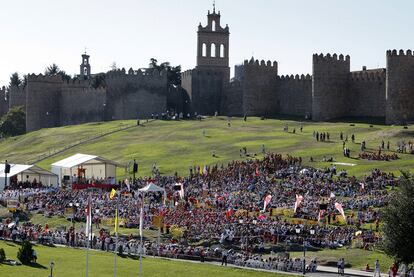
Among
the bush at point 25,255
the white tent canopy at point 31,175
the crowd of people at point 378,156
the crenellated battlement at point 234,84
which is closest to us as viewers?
the bush at point 25,255

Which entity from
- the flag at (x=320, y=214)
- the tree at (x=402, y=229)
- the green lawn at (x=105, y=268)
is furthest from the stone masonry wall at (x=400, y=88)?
the tree at (x=402, y=229)

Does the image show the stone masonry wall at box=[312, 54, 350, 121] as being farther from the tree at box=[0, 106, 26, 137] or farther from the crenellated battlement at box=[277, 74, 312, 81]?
the tree at box=[0, 106, 26, 137]

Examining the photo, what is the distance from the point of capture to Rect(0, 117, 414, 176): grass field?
76.5 meters

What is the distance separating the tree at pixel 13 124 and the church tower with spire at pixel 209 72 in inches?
879

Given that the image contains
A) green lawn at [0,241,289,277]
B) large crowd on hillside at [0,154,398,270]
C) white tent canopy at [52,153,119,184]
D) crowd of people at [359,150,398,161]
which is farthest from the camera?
white tent canopy at [52,153,119,184]

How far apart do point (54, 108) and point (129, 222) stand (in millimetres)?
78130

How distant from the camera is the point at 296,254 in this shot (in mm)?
46562

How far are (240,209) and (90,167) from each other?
2139 centimetres

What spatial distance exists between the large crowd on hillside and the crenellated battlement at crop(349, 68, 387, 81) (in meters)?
31.0

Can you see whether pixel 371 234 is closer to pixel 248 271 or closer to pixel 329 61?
pixel 248 271

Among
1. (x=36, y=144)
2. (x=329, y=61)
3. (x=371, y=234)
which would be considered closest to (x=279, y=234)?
(x=371, y=234)

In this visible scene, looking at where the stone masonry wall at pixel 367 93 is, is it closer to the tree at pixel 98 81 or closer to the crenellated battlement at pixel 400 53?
the crenellated battlement at pixel 400 53

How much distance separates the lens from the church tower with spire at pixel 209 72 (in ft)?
402

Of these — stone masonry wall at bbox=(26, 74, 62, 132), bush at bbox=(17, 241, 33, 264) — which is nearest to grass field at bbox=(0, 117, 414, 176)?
stone masonry wall at bbox=(26, 74, 62, 132)
